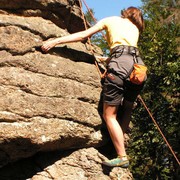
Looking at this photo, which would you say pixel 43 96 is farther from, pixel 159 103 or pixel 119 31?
pixel 159 103

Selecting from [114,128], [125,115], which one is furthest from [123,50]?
[114,128]

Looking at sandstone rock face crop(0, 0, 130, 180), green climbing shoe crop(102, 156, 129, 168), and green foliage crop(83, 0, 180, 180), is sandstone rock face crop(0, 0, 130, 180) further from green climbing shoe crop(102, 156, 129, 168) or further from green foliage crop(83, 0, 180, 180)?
green foliage crop(83, 0, 180, 180)

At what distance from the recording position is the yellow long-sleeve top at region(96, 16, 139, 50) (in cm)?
491

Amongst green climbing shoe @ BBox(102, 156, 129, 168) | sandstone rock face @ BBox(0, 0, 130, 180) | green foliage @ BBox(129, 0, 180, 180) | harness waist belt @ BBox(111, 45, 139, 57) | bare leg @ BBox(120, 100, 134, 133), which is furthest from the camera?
green foliage @ BBox(129, 0, 180, 180)

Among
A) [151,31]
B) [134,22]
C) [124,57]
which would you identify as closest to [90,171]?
[124,57]

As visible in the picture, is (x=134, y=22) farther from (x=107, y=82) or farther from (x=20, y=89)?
(x=20, y=89)

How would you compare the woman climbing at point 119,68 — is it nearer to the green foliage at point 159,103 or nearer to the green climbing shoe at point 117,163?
the green climbing shoe at point 117,163

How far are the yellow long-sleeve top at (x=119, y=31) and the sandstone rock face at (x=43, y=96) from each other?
1.93 feet

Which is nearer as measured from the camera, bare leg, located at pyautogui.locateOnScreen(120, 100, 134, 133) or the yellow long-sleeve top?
the yellow long-sleeve top

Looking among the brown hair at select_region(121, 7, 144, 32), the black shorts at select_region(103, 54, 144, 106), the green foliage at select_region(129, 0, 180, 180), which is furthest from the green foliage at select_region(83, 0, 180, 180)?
the black shorts at select_region(103, 54, 144, 106)

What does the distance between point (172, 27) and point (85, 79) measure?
741 centimetres

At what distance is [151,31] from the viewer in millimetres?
11680

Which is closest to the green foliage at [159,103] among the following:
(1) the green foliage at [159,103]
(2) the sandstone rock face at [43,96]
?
(1) the green foliage at [159,103]

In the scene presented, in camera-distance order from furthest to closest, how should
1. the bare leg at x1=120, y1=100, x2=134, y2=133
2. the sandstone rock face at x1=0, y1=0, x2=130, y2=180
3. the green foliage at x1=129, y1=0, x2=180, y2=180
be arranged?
the green foliage at x1=129, y1=0, x2=180, y2=180 < the bare leg at x1=120, y1=100, x2=134, y2=133 < the sandstone rock face at x1=0, y1=0, x2=130, y2=180
